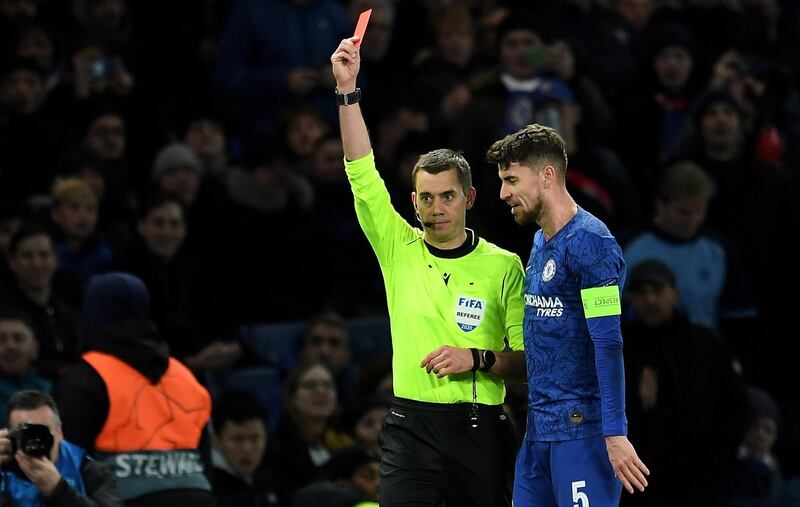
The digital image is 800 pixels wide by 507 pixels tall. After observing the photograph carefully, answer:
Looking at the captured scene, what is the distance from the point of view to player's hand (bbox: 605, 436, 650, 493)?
570 centimetres

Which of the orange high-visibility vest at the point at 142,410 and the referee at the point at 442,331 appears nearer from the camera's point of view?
the referee at the point at 442,331

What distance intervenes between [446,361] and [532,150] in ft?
2.87

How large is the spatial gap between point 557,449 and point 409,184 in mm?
5632

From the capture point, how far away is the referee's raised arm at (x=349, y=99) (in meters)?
6.33

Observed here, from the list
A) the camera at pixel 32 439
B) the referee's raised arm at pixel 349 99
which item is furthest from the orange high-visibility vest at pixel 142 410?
the referee's raised arm at pixel 349 99

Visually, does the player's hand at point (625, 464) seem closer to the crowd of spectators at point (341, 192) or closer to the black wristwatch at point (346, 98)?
the black wristwatch at point (346, 98)

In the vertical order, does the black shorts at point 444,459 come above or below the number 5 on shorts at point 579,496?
above

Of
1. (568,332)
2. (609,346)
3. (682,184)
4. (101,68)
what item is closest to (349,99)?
(568,332)

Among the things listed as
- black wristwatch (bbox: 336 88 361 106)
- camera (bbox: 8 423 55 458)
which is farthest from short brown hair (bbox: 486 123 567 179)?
camera (bbox: 8 423 55 458)

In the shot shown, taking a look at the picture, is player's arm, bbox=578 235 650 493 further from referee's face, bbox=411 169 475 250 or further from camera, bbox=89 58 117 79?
camera, bbox=89 58 117 79

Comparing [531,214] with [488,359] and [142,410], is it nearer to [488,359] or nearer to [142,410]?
Result: [488,359]

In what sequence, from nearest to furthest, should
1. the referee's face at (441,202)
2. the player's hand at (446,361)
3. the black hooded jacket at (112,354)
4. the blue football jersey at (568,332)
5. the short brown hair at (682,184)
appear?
the blue football jersey at (568,332) → the player's hand at (446,361) → the referee's face at (441,202) → the black hooded jacket at (112,354) → the short brown hair at (682,184)

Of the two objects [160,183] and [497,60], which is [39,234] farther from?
[497,60]

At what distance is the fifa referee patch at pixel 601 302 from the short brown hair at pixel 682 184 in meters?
4.83
